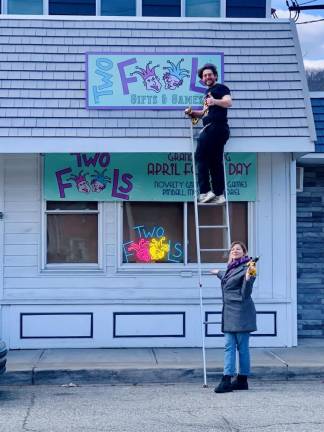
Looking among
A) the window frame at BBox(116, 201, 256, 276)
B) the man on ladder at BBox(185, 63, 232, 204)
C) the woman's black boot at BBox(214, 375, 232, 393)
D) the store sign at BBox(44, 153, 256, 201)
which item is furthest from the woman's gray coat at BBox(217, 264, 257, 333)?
the store sign at BBox(44, 153, 256, 201)

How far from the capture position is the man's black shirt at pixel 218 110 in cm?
1093

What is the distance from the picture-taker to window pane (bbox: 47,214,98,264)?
12.2m

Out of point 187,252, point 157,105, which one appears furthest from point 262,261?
point 157,105

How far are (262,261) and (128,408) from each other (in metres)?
4.00

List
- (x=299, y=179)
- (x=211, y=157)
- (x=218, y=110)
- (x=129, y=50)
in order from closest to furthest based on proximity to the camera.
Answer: (x=218, y=110), (x=211, y=157), (x=129, y=50), (x=299, y=179)

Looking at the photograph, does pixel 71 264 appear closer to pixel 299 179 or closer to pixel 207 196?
pixel 207 196

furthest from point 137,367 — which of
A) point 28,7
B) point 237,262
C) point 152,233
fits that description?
point 28,7

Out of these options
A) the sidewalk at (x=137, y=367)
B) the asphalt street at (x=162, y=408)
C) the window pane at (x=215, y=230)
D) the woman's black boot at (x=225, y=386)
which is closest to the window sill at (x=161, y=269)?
the window pane at (x=215, y=230)

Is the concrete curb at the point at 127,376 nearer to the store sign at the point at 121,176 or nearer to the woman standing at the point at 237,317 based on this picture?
the woman standing at the point at 237,317

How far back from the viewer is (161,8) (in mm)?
13164

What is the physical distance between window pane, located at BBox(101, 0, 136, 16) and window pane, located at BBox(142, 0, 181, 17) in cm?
20

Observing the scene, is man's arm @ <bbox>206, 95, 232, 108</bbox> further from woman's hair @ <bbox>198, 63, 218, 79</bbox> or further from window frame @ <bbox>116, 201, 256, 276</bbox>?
window frame @ <bbox>116, 201, 256, 276</bbox>

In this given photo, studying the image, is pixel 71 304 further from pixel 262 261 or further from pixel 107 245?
pixel 262 261

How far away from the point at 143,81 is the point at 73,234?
2.47 meters
